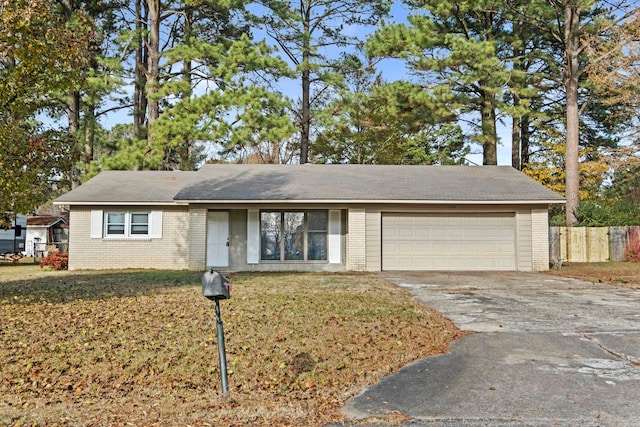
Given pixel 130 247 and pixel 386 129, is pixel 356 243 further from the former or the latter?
pixel 386 129

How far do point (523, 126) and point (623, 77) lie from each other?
965 centimetres

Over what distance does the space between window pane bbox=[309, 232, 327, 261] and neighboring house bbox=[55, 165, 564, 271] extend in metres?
0.03

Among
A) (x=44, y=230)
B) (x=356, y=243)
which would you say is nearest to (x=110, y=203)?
(x=356, y=243)

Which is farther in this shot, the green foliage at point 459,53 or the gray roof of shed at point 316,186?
the green foliage at point 459,53

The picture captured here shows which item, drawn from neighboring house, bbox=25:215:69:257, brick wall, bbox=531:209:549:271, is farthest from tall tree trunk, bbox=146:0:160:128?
brick wall, bbox=531:209:549:271

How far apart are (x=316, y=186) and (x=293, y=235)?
1.86 meters

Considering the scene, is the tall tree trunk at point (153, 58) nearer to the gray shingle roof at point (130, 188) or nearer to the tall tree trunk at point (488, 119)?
the gray shingle roof at point (130, 188)

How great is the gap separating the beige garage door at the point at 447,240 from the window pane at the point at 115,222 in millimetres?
8556

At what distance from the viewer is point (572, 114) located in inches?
867

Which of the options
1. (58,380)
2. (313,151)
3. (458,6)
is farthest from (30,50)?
(313,151)

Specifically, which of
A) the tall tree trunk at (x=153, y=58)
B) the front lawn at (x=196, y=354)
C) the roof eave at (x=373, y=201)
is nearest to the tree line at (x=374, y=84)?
the tall tree trunk at (x=153, y=58)

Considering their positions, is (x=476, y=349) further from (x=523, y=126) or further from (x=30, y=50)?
(x=523, y=126)

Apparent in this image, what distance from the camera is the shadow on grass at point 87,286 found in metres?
Answer: 9.97

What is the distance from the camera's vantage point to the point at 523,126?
100ft
